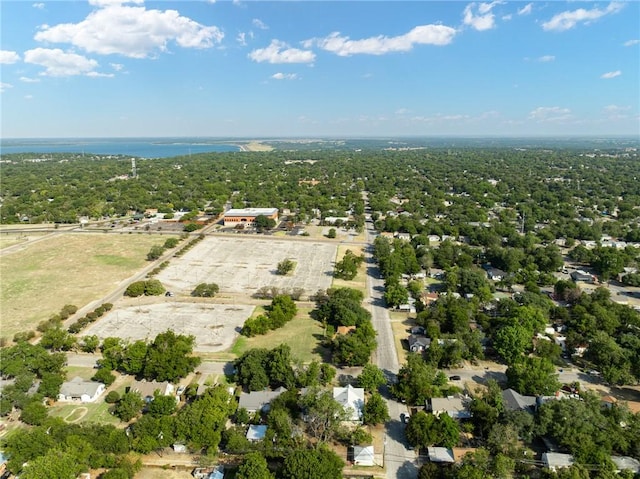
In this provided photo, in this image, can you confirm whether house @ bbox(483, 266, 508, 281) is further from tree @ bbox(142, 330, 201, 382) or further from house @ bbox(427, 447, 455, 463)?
tree @ bbox(142, 330, 201, 382)

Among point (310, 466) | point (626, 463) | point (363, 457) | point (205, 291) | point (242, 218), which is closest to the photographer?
point (310, 466)

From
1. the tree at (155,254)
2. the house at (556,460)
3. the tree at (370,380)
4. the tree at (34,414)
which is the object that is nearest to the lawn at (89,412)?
→ the tree at (34,414)

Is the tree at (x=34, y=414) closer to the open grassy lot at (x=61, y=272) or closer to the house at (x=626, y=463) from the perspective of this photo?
the open grassy lot at (x=61, y=272)

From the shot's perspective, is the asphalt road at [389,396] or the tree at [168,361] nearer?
the asphalt road at [389,396]

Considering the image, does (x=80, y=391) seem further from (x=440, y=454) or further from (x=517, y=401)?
(x=517, y=401)

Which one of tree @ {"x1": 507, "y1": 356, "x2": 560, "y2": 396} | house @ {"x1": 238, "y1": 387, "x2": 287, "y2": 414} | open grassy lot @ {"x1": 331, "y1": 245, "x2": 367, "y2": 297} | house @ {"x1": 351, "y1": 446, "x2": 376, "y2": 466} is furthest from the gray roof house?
open grassy lot @ {"x1": 331, "y1": 245, "x2": 367, "y2": 297}

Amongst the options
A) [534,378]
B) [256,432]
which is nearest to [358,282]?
[534,378]
